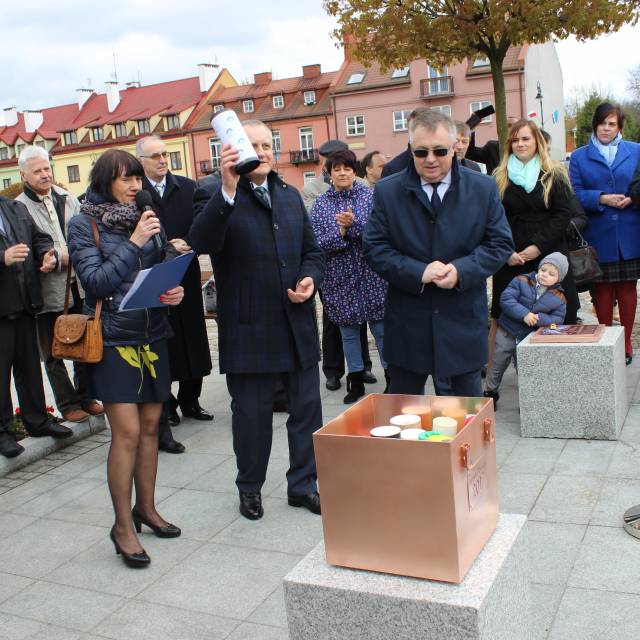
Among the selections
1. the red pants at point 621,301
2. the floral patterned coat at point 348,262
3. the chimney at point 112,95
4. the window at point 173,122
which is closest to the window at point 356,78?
the window at point 173,122

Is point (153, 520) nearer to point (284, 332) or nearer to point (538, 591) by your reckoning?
point (284, 332)

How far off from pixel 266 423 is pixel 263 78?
5417 centimetres

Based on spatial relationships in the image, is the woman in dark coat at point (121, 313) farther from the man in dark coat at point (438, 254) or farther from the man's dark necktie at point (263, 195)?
the man in dark coat at point (438, 254)

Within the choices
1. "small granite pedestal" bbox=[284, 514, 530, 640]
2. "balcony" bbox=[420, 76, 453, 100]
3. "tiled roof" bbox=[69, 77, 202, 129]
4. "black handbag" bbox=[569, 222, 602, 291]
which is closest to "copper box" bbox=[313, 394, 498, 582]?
"small granite pedestal" bbox=[284, 514, 530, 640]

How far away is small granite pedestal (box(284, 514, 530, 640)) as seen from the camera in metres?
2.15

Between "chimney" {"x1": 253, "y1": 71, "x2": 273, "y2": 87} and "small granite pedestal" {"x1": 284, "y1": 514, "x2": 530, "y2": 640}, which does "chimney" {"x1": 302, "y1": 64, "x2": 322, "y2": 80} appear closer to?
"chimney" {"x1": 253, "y1": 71, "x2": 273, "y2": 87}

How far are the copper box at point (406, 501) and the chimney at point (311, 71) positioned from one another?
52.4 metres

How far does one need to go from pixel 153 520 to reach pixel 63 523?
0.69 metres

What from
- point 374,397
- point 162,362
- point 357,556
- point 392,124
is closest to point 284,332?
point 162,362

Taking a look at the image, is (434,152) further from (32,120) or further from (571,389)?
(32,120)

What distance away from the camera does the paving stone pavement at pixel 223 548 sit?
327 cm

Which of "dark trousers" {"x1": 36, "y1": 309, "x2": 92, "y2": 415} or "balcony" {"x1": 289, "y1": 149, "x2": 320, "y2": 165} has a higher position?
"balcony" {"x1": 289, "y1": 149, "x2": 320, "y2": 165}

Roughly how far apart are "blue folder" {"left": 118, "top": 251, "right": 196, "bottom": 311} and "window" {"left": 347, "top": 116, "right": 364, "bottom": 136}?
4561 cm

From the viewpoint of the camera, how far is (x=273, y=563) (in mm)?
3801
